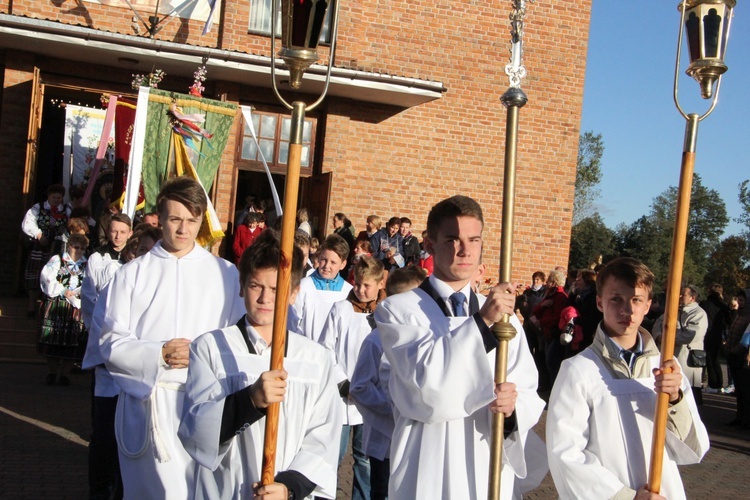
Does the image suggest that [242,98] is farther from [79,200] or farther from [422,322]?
[422,322]

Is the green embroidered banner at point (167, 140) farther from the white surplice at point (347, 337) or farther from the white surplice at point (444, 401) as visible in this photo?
the white surplice at point (444, 401)

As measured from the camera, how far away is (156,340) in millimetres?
4801

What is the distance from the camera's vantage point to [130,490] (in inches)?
185

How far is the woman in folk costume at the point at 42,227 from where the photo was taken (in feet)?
43.2

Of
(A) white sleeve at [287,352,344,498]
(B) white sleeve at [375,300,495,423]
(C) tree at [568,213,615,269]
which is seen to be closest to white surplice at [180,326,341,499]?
(A) white sleeve at [287,352,344,498]

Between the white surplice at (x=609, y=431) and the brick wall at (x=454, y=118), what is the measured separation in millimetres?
12371

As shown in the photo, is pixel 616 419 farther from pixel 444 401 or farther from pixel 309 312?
pixel 309 312

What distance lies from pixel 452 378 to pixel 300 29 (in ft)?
4.85

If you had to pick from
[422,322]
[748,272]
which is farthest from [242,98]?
[748,272]

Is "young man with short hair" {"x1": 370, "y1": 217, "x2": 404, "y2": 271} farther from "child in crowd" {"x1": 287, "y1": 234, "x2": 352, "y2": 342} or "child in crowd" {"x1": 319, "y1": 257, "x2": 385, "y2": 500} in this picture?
"child in crowd" {"x1": 319, "y1": 257, "x2": 385, "y2": 500}

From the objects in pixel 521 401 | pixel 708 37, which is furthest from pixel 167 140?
pixel 708 37

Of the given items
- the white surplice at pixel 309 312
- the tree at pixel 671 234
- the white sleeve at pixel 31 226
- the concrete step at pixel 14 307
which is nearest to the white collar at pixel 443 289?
the white surplice at pixel 309 312

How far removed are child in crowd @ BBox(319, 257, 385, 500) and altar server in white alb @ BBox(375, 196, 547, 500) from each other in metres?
2.12

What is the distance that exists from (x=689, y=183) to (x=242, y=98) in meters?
13.2
